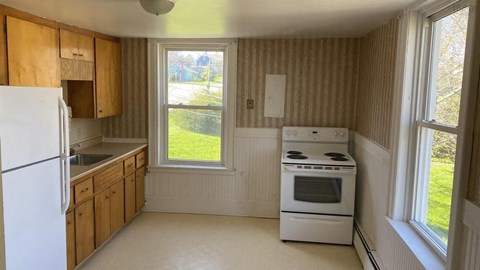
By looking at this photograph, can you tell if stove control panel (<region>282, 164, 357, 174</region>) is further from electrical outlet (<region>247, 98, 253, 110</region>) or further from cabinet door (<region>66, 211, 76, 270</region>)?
cabinet door (<region>66, 211, 76, 270</region>)

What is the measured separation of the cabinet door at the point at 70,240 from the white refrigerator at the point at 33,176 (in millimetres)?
181

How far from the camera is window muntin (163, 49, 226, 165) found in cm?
438

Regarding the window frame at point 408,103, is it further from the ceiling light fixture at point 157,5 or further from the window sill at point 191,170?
the window sill at point 191,170

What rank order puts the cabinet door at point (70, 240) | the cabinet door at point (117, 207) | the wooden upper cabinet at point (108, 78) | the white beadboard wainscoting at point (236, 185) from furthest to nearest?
the white beadboard wainscoting at point (236, 185) < the wooden upper cabinet at point (108, 78) < the cabinet door at point (117, 207) < the cabinet door at point (70, 240)

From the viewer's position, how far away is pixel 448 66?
6.94ft

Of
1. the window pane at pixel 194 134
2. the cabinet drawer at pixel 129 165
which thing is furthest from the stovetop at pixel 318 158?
the cabinet drawer at pixel 129 165

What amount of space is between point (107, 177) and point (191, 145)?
1.31 m

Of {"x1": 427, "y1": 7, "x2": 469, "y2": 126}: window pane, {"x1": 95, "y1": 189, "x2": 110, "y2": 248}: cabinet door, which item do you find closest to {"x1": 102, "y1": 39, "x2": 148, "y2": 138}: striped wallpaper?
{"x1": 95, "y1": 189, "x2": 110, "y2": 248}: cabinet door

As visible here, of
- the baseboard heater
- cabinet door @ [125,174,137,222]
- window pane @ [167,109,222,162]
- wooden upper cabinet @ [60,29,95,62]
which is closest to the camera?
the baseboard heater

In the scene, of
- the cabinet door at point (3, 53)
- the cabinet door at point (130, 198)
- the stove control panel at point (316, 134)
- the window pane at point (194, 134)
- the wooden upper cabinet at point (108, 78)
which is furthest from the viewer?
the window pane at point (194, 134)

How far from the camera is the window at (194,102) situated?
432 centimetres

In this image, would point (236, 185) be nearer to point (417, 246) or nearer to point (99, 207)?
point (99, 207)

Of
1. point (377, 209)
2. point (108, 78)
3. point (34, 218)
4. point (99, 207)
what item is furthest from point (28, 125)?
point (377, 209)

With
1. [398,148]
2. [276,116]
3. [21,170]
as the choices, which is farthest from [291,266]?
[21,170]
